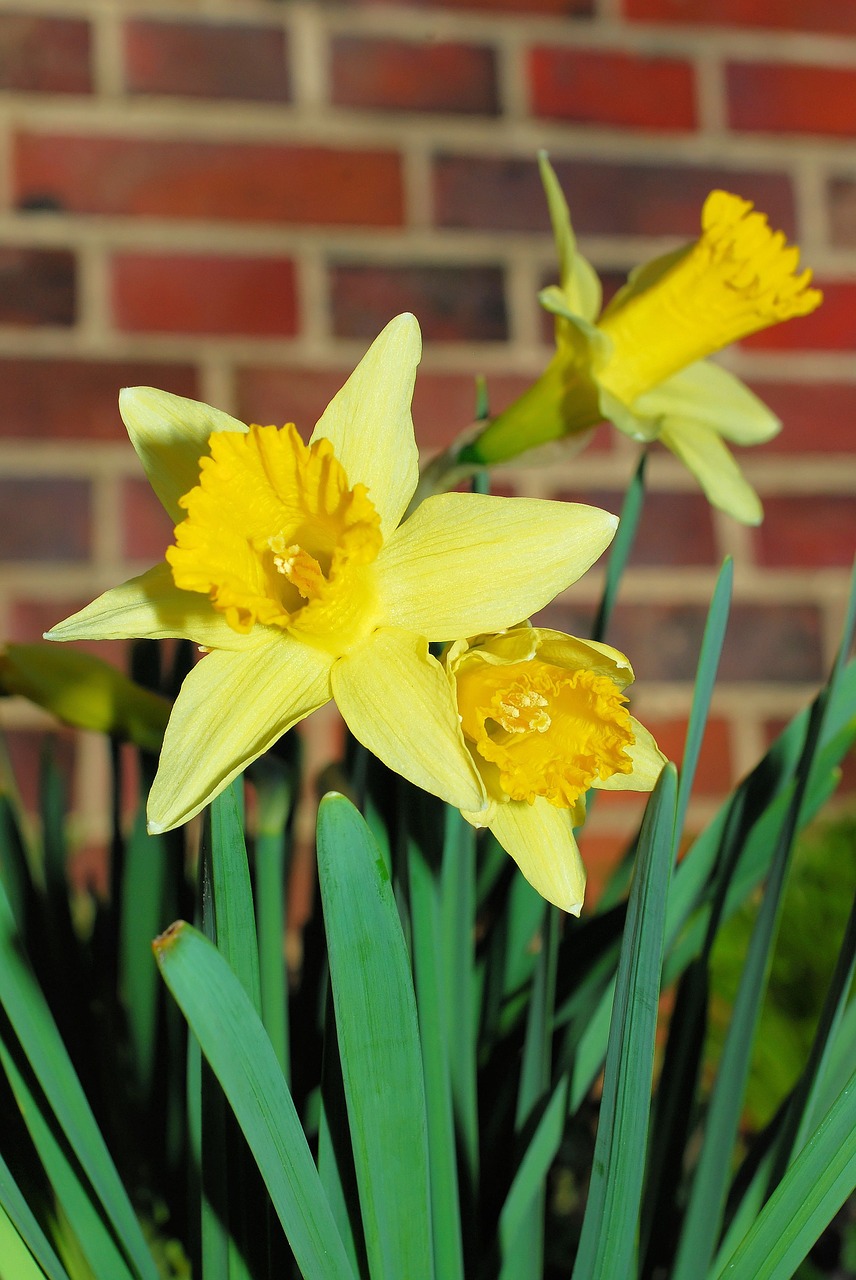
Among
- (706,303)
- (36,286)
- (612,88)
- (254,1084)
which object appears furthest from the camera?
(612,88)

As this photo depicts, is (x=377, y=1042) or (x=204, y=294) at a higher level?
(x=204, y=294)

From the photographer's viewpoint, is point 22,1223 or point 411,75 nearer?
point 22,1223

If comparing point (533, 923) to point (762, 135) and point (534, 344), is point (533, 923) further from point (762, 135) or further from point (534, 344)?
point (762, 135)

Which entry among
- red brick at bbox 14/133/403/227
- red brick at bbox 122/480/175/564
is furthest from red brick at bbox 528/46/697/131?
red brick at bbox 122/480/175/564

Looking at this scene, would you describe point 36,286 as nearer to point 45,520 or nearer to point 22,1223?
point 45,520

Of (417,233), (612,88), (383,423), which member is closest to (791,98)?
(612,88)

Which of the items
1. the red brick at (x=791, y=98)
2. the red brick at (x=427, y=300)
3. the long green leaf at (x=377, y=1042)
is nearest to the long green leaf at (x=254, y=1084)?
the long green leaf at (x=377, y=1042)
